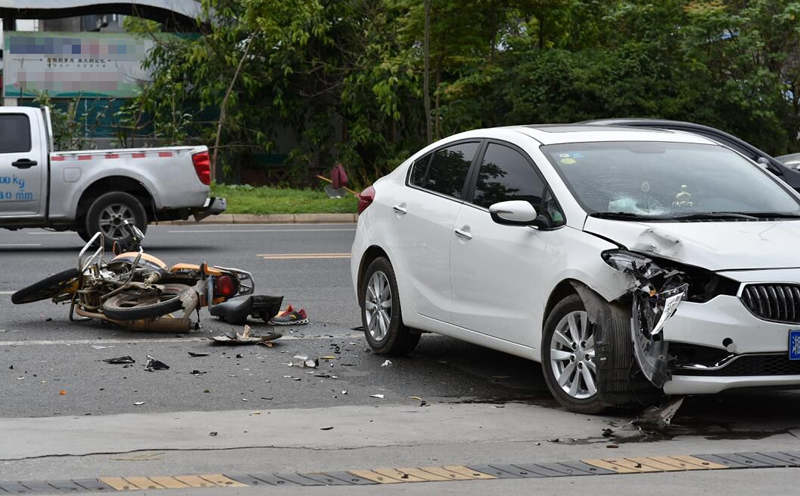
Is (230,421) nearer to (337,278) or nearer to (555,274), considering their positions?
(555,274)

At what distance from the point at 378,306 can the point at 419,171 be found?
100cm

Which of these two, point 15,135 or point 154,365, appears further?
point 15,135

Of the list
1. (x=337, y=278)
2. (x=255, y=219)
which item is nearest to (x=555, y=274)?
(x=337, y=278)

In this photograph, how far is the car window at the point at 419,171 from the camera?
366 inches

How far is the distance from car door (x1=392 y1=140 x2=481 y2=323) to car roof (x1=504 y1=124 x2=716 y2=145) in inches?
19.0

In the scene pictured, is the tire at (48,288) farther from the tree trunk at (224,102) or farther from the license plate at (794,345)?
the tree trunk at (224,102)

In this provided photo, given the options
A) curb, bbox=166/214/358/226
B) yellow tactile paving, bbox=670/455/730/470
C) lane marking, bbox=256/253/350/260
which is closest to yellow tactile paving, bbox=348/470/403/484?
yellow tactile paving, bbox=670/455/730/470

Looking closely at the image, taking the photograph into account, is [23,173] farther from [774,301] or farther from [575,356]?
[774,301]

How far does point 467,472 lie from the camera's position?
5.96 metres

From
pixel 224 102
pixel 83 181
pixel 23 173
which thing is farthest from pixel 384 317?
pixel 224 102

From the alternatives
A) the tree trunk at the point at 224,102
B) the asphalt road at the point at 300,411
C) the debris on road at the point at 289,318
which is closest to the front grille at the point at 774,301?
the asphalt road at the point at 300,411

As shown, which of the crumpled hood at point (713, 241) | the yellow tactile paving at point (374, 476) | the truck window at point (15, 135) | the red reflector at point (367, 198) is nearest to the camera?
the yellow tactile paving at point (374, 476)

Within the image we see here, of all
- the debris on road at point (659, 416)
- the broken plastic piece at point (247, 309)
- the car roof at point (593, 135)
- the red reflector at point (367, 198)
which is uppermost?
the car roof at point (593, 135)

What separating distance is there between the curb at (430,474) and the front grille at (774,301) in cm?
76
